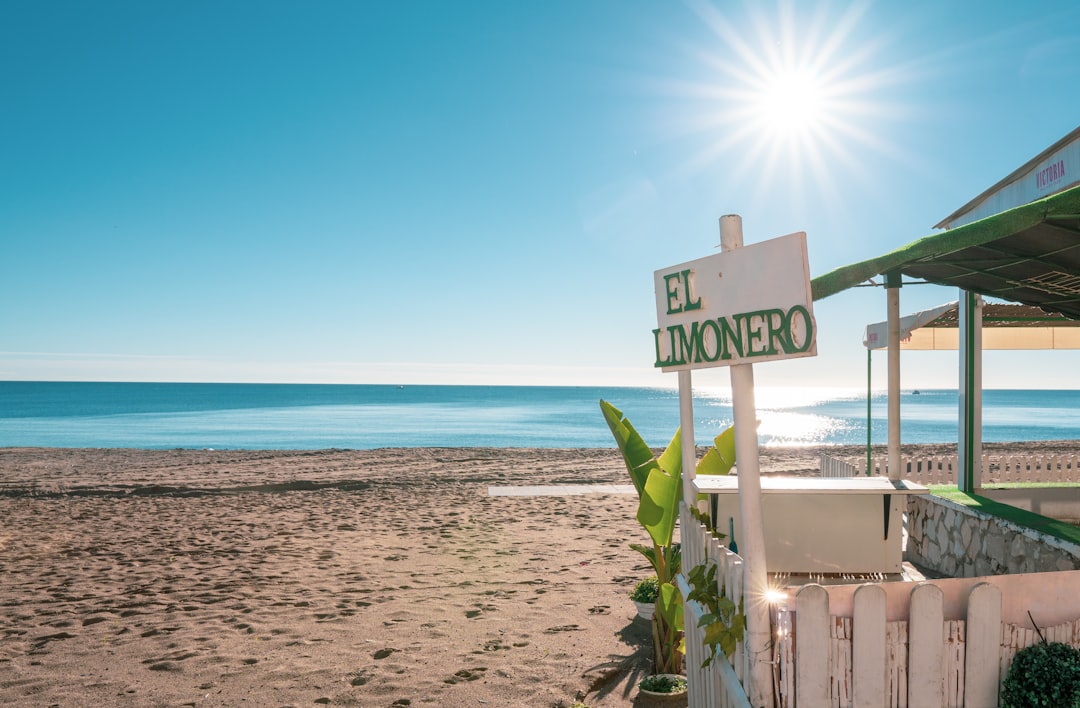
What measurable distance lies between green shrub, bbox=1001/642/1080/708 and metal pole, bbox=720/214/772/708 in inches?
32.8

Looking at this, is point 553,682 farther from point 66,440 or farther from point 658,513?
point 66,440

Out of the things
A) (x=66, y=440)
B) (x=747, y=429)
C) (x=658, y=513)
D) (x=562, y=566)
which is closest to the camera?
(x=747, y=429)

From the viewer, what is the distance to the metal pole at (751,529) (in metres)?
2.61

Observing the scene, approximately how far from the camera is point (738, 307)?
2.75 m

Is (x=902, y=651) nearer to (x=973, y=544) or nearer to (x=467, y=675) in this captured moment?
(x=467, y=675)

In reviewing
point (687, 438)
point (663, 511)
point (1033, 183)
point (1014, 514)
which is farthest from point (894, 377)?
point (687, 438)

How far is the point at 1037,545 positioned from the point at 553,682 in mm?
4081


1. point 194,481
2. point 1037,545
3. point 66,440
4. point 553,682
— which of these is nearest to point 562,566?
point 553,682

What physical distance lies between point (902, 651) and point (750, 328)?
1.29 m

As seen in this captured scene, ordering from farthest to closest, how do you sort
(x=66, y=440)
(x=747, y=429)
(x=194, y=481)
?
(x=66, y=440)
(x=194, y=481)
(x=747, y=429)

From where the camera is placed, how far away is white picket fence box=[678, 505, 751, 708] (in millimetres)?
2861

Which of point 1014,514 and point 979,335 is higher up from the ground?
point 979,335

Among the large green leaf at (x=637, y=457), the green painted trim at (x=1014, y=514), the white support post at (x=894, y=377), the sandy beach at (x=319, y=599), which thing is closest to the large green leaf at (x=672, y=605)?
the sandy beach at (x=319, y=599)

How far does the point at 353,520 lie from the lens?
11.9m
